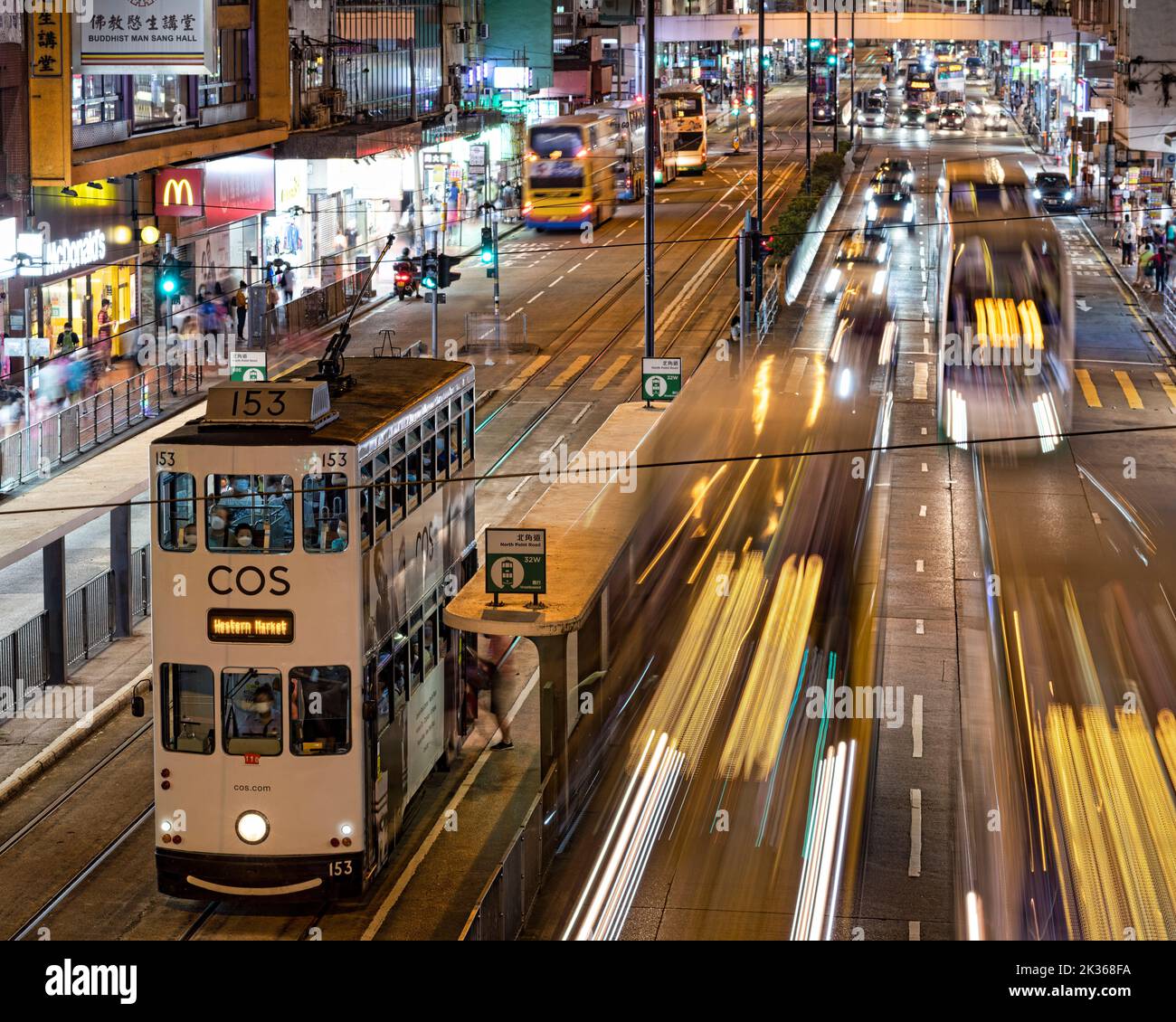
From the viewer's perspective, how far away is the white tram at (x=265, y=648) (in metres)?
15.3

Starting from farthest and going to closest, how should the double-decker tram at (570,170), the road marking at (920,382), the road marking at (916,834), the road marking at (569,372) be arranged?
the double-decker tram at (570,170), the road marking at (569,372), the road marking at (920,382), the road marking at (916,834)

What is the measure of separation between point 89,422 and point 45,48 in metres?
9.83

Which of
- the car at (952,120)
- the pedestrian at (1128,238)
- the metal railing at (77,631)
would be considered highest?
the car at (952,120)

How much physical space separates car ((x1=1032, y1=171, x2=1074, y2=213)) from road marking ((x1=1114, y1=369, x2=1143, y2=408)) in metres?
27.4

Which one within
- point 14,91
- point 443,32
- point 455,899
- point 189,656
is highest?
point 443,32

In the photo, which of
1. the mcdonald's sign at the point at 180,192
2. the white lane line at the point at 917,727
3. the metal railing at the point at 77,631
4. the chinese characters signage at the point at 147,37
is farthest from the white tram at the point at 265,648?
the mcdonald's sign at the point at 180,192

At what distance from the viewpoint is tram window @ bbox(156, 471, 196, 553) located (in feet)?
50.3

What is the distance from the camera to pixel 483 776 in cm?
1970

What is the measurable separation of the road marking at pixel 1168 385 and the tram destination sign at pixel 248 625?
91.9 feet

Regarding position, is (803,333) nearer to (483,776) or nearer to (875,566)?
(875,566)

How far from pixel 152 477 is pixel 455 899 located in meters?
4.58

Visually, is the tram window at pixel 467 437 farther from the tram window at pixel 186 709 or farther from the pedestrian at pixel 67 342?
the pedestrian at pixel 67 342

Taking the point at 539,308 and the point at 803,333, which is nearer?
the point at 803,333

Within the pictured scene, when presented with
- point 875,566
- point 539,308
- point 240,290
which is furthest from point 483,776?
point 539,308
